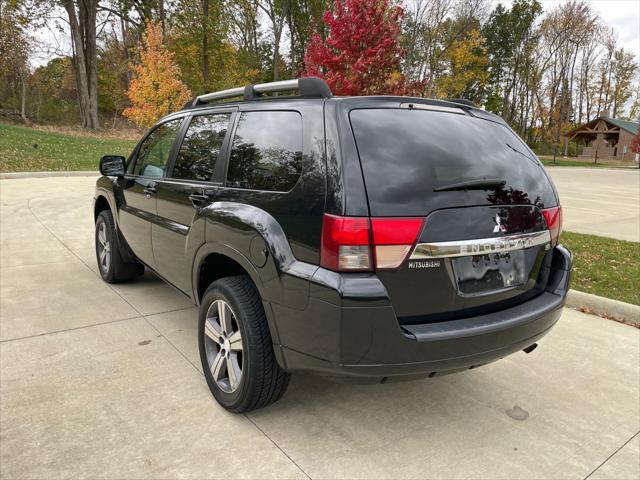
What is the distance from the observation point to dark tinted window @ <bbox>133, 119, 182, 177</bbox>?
3.81 meters

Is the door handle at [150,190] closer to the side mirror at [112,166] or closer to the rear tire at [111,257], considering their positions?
the side mirror at [112,166]

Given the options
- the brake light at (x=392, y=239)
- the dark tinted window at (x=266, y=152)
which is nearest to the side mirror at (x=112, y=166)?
the dark tinted window at (x=266, y=152)

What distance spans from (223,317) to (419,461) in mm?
1302

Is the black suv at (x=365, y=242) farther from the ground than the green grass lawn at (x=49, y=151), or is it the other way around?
the green grass lawn at (x=49, y=151)

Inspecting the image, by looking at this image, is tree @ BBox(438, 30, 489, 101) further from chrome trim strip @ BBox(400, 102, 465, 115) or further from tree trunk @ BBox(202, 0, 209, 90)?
chrome trim strip @ BBox(400, 102, 465, 115)

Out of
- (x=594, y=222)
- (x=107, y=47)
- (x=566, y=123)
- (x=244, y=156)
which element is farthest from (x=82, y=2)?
(x=566, y=123)

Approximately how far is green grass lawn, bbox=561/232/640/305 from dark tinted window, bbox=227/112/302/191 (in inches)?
156

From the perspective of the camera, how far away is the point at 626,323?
4.40 metres

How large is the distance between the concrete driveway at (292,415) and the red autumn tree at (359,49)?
11.1 meters

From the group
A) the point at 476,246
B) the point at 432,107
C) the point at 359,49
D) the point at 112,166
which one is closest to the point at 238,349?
the point at 476,246

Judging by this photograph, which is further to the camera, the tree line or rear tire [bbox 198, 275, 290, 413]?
the tree line

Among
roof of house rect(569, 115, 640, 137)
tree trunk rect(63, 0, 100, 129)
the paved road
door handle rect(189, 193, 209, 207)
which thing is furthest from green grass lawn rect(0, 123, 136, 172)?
roof of house rect(569, 115, 640, 137)

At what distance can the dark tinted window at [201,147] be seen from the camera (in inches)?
123

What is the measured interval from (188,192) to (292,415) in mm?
1583
